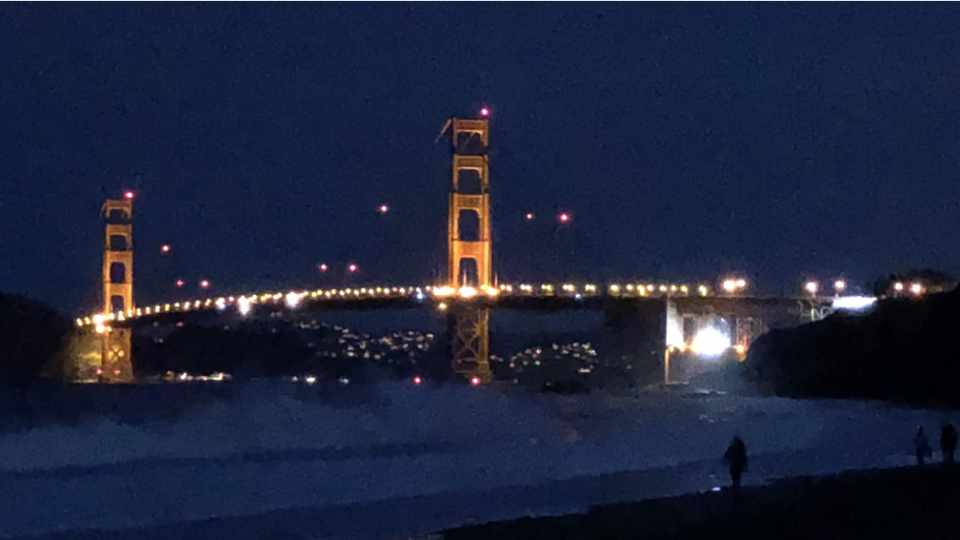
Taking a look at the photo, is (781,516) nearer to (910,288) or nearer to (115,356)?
(115,356)

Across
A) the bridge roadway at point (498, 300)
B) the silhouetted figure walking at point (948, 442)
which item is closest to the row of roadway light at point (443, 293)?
the bridge roadway at point (498, 300)

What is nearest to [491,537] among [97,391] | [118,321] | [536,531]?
[536,531]

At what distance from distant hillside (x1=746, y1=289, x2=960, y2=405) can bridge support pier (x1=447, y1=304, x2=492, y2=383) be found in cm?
1266

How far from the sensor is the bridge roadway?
71812 mm

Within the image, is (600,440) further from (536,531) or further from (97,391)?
(97,391)

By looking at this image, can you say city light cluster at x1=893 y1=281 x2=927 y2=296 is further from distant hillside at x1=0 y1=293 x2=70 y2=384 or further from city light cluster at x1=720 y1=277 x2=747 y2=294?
distant hillside at x1=0 y1=293 x2=70 y2=384

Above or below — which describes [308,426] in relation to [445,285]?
below

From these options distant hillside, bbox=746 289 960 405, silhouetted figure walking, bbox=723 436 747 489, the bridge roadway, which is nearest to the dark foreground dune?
silhouetted figure walking, bbox=723 436 747 489

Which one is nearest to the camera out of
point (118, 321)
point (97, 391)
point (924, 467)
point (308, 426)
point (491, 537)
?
point (491, 537)

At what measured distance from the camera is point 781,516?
18.2m

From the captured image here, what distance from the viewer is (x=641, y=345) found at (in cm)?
8312

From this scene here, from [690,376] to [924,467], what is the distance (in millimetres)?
59614

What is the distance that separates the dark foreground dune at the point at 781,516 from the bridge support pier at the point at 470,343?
52791mm

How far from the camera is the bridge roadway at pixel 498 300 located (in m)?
71.8
